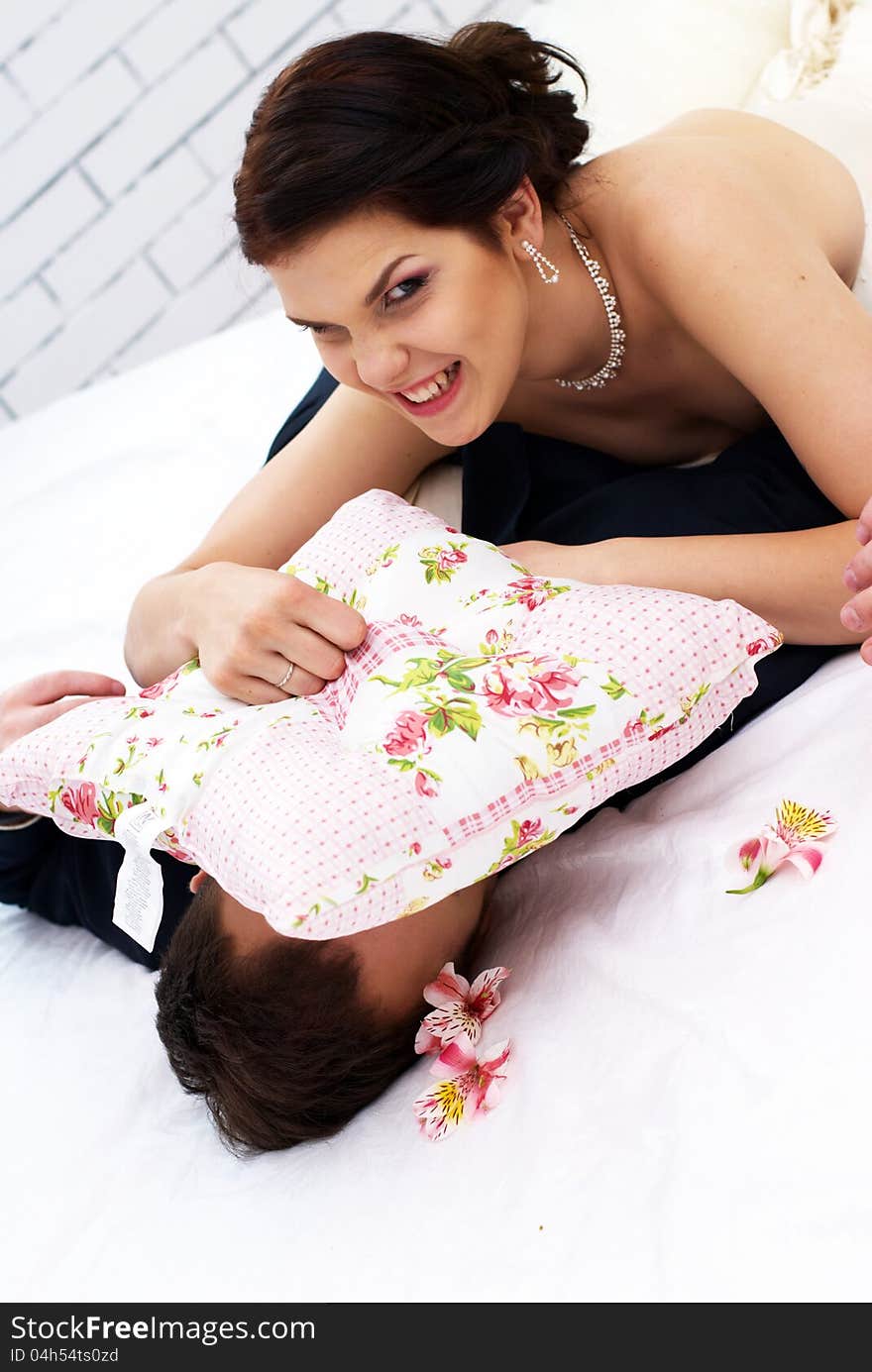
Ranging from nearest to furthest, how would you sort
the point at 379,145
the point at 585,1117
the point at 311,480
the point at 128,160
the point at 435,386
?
the point at 585,1117 → the point at 379,145 → the point at 435,386 → the point at 311,480 → the point at 128,160

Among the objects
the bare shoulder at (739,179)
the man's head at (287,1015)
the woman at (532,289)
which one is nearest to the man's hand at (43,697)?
the woman at (532,289)

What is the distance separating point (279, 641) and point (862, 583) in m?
0.46

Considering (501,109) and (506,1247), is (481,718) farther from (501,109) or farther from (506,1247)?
(501,109)

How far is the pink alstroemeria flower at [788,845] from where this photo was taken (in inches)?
35.5

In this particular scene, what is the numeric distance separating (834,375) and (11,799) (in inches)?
31.6

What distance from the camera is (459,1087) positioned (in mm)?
925

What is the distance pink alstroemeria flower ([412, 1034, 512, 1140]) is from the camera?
905 millimetres

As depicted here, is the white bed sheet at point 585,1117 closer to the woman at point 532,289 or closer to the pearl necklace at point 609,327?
the woman at point 532,289

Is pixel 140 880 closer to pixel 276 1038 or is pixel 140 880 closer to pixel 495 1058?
pixel 276 1038

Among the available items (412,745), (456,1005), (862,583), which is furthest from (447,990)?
(862,583)

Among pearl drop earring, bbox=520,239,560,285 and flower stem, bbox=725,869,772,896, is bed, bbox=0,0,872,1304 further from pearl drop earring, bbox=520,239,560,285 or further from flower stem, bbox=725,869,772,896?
pearl drop earring, bbox=520,239,560,285

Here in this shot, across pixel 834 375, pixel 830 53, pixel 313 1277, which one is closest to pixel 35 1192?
pixel 313 1277

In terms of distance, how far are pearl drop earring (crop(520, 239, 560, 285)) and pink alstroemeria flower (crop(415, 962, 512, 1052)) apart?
68 centimetres

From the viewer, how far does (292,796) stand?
0.85m
